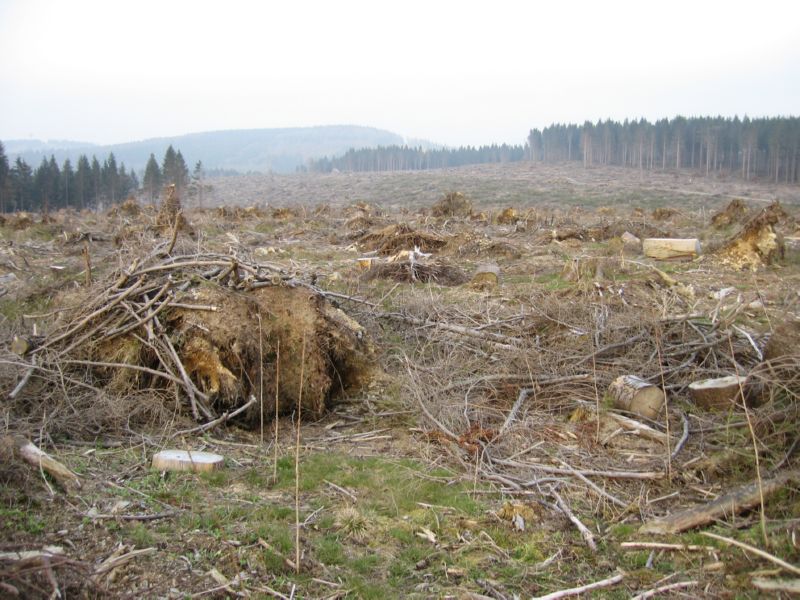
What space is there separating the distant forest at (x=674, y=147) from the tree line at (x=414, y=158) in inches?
7.9

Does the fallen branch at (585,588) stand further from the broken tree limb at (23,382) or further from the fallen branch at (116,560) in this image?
the broken tree limb at (23,382)

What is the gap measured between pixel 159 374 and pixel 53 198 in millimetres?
57105

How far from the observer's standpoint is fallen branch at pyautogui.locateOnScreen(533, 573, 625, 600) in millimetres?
2932

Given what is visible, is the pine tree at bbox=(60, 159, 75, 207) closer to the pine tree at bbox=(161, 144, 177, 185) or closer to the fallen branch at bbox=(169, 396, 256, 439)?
the pine tree at bbox=(161, 144, 177, 185)

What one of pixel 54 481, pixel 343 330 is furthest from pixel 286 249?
pixel 54 481

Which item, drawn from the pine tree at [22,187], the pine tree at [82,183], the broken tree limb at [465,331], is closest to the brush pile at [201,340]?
the broken tree limb at [465,331]

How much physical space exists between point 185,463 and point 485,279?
7.86 meters

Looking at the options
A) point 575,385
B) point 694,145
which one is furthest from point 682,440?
point 694,145

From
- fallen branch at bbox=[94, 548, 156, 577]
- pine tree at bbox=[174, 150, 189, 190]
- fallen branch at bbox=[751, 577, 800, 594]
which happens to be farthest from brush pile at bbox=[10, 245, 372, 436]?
pine tree at bbox=[174, 150, 189, 190]

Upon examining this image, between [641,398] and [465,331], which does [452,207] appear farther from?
[641,398]

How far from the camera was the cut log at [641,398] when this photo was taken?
514cm

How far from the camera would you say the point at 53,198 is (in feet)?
174

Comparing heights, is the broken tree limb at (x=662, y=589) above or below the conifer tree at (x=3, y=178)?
below

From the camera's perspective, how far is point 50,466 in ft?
12.6
